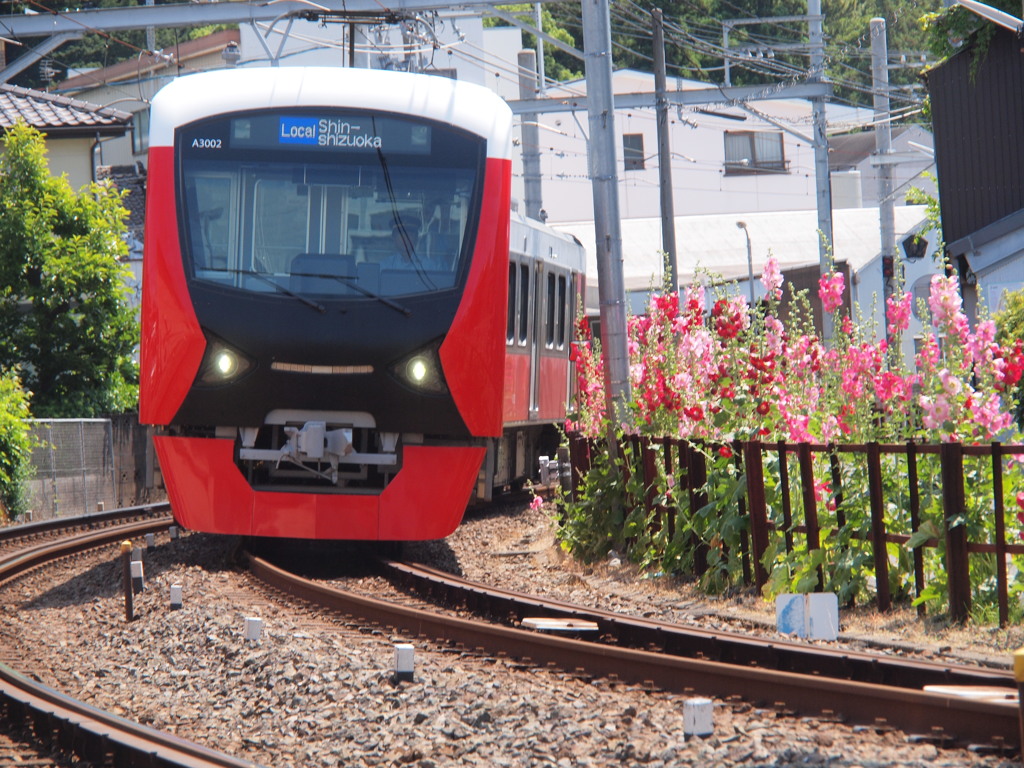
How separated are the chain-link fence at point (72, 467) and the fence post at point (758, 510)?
13852 millimetres

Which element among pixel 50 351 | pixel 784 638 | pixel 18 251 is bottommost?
pixel 784 638

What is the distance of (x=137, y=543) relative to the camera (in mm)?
15242

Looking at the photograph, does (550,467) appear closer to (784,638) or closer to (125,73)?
(784,638)

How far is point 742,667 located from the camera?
641 centimetres

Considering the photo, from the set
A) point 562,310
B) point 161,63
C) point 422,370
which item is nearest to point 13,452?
point 562,310

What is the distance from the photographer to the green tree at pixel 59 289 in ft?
79.9

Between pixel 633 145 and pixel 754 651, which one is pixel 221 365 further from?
pixel 633 145

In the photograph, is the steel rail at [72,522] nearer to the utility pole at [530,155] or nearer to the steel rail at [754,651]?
the utility pole at [530,155]

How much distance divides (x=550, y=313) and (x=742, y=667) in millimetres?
10008

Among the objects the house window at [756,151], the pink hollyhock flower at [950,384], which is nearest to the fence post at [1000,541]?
the pink hollyhock flower at [950,384]

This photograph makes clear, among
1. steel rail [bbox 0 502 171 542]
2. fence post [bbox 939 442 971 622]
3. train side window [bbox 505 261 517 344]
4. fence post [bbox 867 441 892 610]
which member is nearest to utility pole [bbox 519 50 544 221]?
steel rail [bbox 0 502 171 542]

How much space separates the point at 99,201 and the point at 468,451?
54.8 feet

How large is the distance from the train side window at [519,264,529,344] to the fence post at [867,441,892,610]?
19.9 feet

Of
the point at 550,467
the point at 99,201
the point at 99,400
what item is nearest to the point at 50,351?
the point at 99,400
